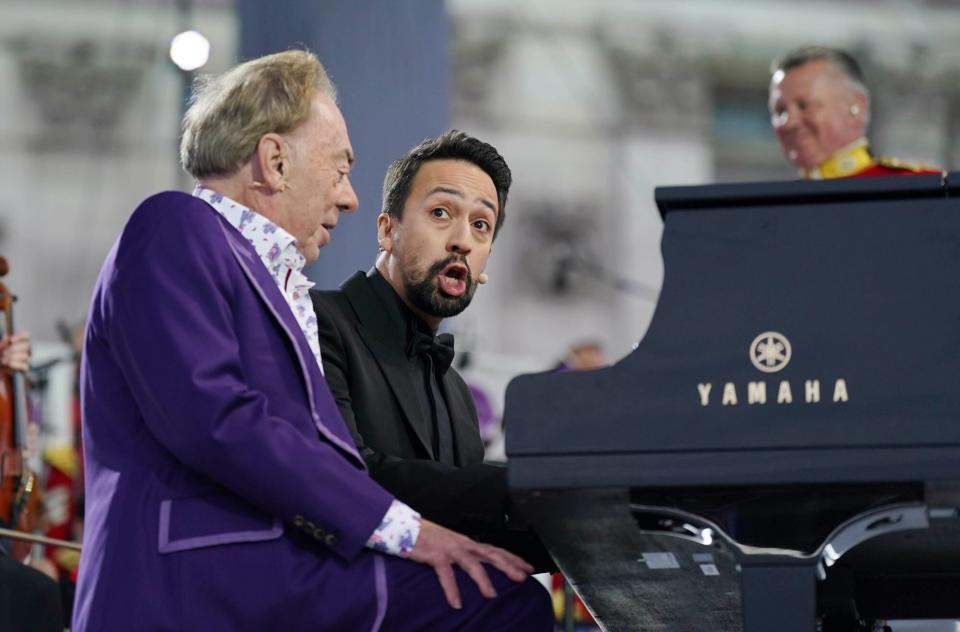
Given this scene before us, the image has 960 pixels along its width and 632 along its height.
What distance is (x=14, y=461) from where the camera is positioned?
14.4 feet

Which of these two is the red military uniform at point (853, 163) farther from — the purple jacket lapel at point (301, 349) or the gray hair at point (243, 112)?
the purple jacket lapel at point (301, 349)

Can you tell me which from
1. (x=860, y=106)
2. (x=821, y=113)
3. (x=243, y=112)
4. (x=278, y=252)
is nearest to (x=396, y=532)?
(x=278, y=252)

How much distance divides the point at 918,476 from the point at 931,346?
0.17 m

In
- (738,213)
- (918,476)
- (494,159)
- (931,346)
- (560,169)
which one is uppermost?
(560,169)

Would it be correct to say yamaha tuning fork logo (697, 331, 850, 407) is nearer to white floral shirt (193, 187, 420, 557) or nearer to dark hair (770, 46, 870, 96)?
white floral shirt (193, 187, 420, 557)

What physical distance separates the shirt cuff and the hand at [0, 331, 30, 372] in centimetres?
225

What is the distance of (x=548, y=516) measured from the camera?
94.6 inches

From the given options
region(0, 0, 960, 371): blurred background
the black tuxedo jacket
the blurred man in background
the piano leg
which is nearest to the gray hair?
the black tuxedo jacket

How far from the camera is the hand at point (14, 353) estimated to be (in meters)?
4.47

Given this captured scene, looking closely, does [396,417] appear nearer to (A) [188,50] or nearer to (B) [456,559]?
(B) [456,559]

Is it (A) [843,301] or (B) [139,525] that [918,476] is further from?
(B) [139,525]

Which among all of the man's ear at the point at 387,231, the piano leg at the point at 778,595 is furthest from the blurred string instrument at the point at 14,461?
the piano leg at the point at 778,595

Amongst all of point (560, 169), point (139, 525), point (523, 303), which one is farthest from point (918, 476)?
point (560, 169)

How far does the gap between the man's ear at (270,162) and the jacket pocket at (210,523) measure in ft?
1.71
